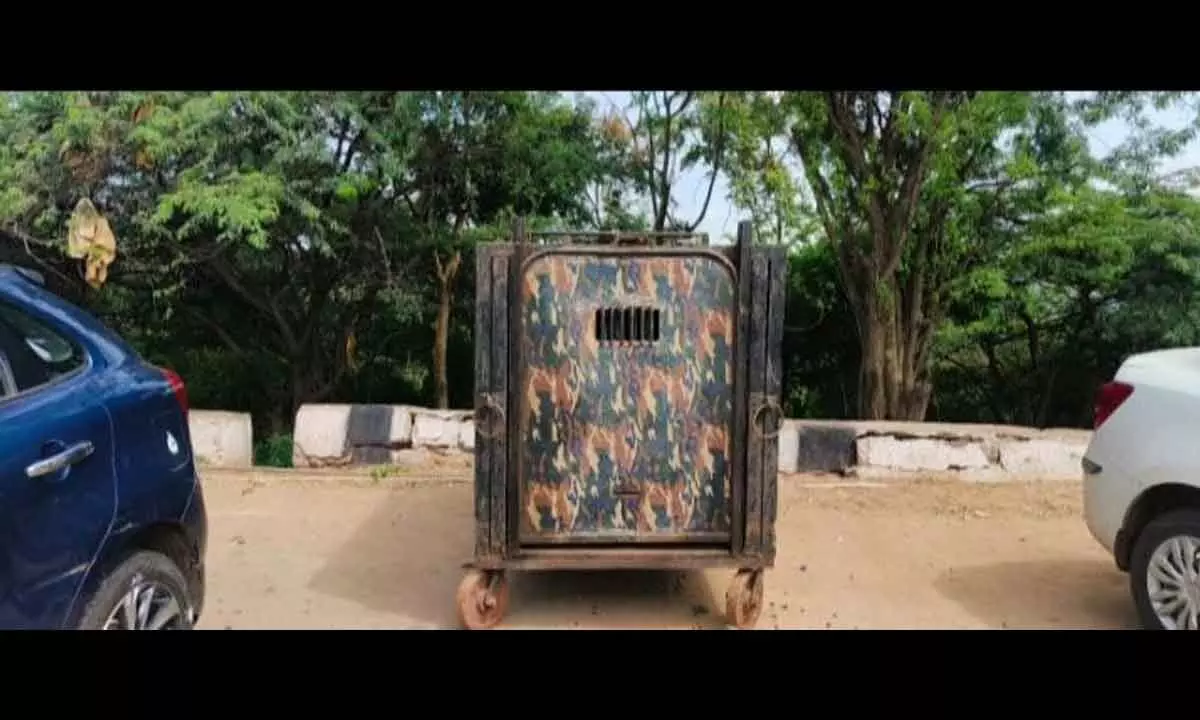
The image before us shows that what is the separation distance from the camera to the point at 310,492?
600cm

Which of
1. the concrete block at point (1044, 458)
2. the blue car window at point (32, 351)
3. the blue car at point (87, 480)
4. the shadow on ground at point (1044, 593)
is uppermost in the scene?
the blue car window at point (32, 351)

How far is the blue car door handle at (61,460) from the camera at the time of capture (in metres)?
2.53

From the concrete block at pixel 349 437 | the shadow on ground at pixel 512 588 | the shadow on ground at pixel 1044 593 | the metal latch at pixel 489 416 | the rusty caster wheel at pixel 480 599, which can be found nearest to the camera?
the metal latch at pixel 489 416

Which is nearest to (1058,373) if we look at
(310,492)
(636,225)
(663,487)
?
(636,225)

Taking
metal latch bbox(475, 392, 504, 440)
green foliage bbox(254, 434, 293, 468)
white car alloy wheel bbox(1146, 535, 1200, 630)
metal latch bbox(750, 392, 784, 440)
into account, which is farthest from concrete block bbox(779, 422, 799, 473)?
green foliage bbox(254, 434, 293, 468)

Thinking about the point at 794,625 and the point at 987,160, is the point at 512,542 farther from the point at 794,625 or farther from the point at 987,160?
the point at 987,160

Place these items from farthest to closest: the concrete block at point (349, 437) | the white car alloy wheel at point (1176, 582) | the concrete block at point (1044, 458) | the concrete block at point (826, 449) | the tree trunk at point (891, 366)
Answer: the tree trunk at point (891, 366), the concrete block at point (349, 437), the concrete block at point (826, 449), the concrete block at point (1044, 458), the white car alloy wheel at point (1176, 582)

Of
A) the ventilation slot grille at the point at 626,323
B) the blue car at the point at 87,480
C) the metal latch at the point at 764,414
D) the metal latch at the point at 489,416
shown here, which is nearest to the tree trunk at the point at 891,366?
the metal latch at the point at 764,414

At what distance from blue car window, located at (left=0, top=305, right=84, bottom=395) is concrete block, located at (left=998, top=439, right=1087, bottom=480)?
18.1 ft

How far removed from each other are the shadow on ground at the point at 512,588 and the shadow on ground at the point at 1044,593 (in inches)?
46.5

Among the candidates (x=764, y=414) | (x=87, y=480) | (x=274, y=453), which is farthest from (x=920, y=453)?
(x=87, y=480)

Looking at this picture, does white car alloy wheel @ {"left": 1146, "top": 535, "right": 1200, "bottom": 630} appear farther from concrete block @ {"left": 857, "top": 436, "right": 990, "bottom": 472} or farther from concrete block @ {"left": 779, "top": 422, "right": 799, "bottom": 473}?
concrete block @ {"left": 779, "top": 422, "right": 799, "bottom": 473}

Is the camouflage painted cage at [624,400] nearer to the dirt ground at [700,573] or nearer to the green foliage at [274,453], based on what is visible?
the dirt ground at [700,573]

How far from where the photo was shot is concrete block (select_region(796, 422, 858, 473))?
257 inches
